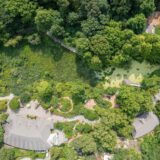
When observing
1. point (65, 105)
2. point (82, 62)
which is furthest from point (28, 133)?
point (82, 62)

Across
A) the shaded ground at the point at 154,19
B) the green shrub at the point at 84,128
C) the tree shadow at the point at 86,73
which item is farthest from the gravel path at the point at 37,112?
the shaded ground at the point at 154,19

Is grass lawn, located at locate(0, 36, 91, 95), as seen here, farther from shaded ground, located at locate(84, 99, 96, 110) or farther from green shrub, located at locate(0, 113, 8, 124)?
shaded ground, located at locate(84, 99, 96, 110)

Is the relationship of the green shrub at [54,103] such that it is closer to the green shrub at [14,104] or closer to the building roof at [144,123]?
the green shrub at [14,104]

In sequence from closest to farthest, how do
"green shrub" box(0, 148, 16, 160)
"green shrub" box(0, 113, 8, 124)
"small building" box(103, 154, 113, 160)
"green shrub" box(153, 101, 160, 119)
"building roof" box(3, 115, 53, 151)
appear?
"green shrub" box(153, 101, 160, 119) < "small building" box(103, 154, 113, 160) < "green shrub" box(0, 148, 16, 160) < "building roof" box(3, 115, 53, 151) < "green shrub" box(0, 113, 8, 124)

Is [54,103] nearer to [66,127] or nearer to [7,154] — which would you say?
[66,127]

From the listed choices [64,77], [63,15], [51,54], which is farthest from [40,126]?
[63,15]

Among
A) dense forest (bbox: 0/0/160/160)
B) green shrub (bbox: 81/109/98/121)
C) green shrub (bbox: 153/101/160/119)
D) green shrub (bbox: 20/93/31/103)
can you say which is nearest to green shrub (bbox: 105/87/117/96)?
dense forest (bbox: 0/0/160/160)
